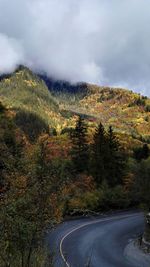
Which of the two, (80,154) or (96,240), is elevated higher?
(80,154)

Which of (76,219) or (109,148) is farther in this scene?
(109,148)

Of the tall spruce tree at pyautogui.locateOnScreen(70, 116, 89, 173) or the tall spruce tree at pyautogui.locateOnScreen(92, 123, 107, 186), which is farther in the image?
the tall spruce tree at pyautogui.locateOnScreen(70, 116, 89, 173)

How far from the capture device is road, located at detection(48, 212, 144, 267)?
26.9m

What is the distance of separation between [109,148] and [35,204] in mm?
55285

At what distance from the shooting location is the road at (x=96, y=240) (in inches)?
1057

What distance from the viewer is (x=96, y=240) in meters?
34.6

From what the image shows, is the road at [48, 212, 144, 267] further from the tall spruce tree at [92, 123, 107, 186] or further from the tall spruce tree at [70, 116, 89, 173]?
the tall spruce tree at [70, 116, 89, 173]

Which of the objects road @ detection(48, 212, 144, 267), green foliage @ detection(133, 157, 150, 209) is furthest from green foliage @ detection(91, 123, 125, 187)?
road @ detection(48, 212, 144, 267)

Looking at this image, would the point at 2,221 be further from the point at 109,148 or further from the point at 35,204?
the point at 109,148

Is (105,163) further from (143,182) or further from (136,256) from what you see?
(136,256)

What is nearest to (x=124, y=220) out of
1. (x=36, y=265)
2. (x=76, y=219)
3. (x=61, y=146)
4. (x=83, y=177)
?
(x=76, y=219)

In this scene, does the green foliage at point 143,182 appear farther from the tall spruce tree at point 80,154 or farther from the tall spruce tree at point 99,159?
the tall spruce tree at point 80,154

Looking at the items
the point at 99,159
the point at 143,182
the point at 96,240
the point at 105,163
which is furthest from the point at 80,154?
the point at 96,240

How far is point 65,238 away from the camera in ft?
115
